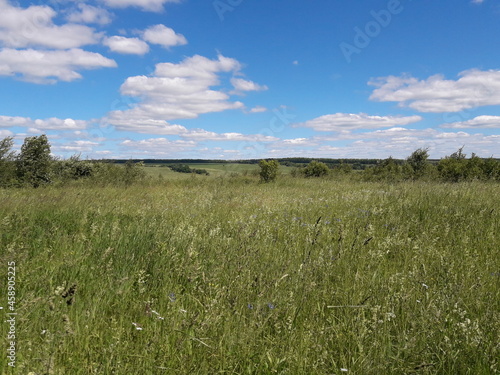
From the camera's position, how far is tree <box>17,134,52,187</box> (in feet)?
55.8

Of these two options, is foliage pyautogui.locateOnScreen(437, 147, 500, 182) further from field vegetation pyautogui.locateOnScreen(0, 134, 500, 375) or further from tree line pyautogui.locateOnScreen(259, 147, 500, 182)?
field vegetation pyautogui.locateOnScreen(0, 134, 500, 375)

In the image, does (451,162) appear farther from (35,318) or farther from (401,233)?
(35,318)

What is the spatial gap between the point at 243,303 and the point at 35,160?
63.7 ft

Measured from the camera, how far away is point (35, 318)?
214 cm

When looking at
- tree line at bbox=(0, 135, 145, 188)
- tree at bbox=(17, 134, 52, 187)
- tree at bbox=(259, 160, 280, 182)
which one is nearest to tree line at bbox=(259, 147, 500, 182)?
tree at bbox=(259, 160, 280, 182)

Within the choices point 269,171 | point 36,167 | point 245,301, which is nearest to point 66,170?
point 36,167

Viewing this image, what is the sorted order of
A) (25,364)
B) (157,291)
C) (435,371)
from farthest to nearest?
(157,291) → (435,371) → (25,364)

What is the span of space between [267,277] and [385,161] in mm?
29477

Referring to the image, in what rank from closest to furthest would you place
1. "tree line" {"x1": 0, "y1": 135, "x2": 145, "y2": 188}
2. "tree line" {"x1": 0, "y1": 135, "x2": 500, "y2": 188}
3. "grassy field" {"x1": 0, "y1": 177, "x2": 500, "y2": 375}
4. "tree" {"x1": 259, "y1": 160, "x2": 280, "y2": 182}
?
"grassy field" {"x1": 0, "y1": 177, "x2": 500, "y2": 375}, "tree line" {"x1": 0, "y1": 135, "x2": 500, "y2": 188}, "tree line" {"x1": 0, "y1": 135, "x2": 145, "y2": 188}, "tree" {"x1": 259, "y1": 160, "x2": 280, "y2": 182}

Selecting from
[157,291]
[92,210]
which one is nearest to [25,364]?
[157,291]

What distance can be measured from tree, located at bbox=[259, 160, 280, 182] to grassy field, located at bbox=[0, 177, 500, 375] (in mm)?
17568

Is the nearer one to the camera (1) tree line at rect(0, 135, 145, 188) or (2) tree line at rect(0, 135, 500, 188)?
(2) tree line at rect(0, 135, 500, 188)

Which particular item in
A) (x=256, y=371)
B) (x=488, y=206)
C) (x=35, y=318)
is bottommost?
(x=256, y=371)

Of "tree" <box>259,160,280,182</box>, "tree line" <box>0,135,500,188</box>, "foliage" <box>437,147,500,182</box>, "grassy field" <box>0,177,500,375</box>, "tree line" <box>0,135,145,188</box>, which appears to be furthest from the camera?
"foliage" <box>437,147,500,182</box>
